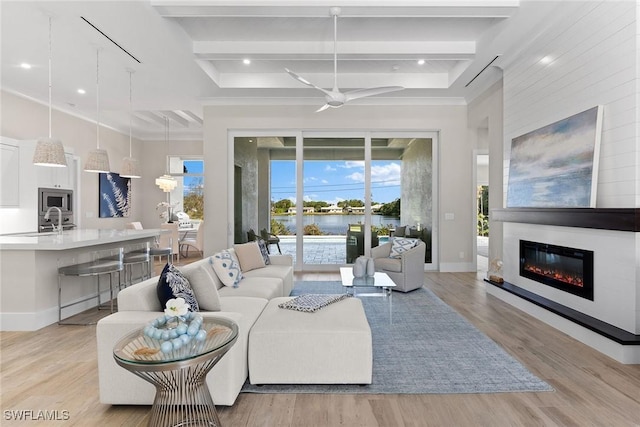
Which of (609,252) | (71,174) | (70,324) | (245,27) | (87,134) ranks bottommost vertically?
(70,324)

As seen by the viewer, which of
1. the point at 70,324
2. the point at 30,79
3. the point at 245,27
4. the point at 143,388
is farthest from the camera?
the point at 30,79

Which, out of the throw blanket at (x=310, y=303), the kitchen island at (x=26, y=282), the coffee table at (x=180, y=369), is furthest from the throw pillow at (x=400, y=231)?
the coffee table at (x=180, y=369)

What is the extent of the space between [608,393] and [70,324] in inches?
186

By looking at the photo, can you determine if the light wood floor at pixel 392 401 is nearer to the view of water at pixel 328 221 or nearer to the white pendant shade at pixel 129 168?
the white pendant shade at pixel 129 168

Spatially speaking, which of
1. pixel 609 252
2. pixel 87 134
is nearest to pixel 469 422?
pixel 609 252

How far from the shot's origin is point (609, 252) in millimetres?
2961

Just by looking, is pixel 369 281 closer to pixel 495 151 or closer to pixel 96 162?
pixel 495 151

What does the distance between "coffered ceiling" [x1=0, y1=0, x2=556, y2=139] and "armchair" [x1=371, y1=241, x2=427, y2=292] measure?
2.70m

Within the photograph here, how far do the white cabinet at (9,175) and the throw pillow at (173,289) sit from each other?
188 inches

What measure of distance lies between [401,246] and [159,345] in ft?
13.2

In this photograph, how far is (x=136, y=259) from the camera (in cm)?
444

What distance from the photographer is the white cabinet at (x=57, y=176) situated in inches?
226

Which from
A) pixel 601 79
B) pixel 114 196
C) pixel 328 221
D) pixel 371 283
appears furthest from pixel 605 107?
pixel 114 196

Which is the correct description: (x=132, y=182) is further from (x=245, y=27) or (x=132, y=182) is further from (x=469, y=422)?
(x=469, y=422)
